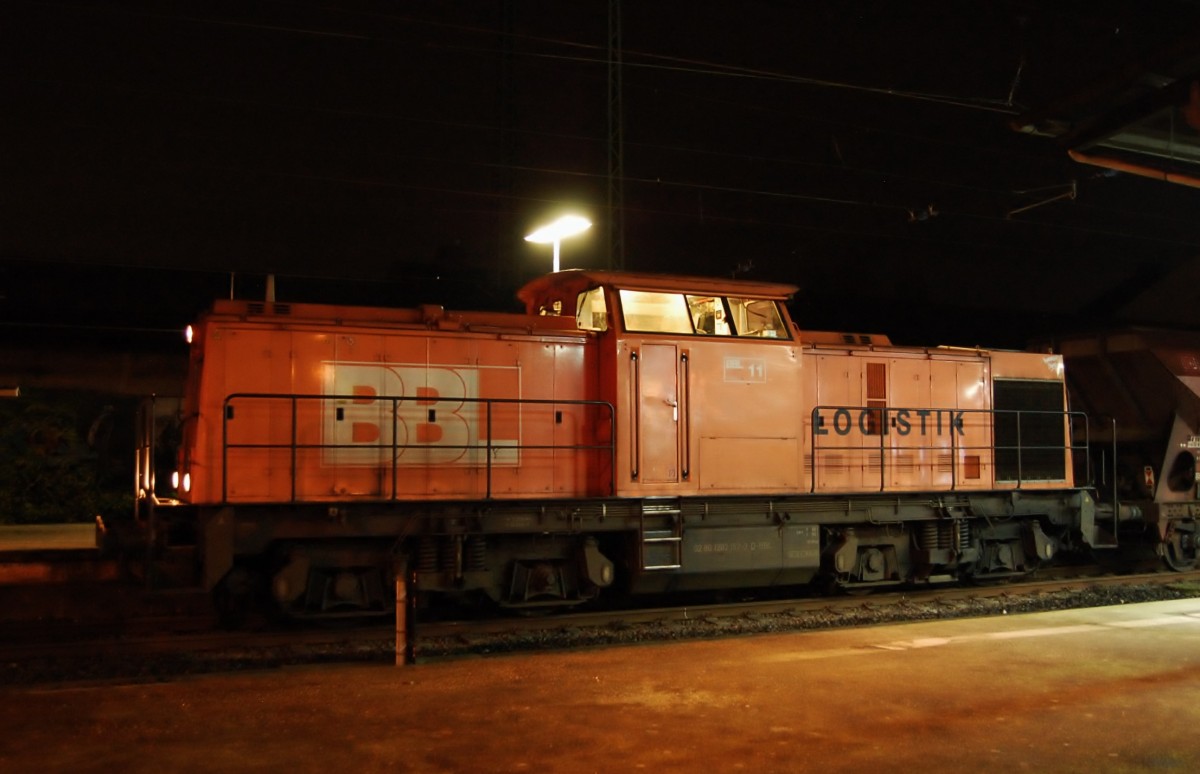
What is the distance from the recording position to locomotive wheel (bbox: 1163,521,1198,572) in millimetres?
13945

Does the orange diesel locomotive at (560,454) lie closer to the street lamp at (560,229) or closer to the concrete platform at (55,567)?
the concrete platform at (55,567)

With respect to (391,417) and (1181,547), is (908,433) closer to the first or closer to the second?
(1181,547)

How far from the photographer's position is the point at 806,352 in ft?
36.7

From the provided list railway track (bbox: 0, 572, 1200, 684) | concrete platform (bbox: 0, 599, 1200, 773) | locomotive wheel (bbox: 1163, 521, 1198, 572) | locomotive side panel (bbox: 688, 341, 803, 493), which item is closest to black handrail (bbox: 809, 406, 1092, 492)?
locomotive side panel (bbox: 688, 341, 803, 493)

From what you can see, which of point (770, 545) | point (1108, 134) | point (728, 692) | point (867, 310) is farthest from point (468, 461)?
point (867, 310)

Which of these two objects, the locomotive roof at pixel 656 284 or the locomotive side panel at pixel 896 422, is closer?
the locomotive roof at pixel 656 284

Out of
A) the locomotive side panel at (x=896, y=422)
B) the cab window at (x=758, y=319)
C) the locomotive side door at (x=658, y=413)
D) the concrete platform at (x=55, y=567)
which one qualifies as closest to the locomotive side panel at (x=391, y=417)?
the locomotive side door at (x=658, y=413)

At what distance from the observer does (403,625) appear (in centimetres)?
747

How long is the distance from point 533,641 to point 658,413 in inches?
107

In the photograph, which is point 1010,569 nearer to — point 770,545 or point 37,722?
point 770,545

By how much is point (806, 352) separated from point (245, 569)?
6.70 m

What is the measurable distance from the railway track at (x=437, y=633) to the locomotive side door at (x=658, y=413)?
61.9 inches

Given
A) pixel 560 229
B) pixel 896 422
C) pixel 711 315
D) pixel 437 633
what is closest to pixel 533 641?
pixel 437 633

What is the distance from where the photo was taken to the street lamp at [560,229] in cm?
1309
